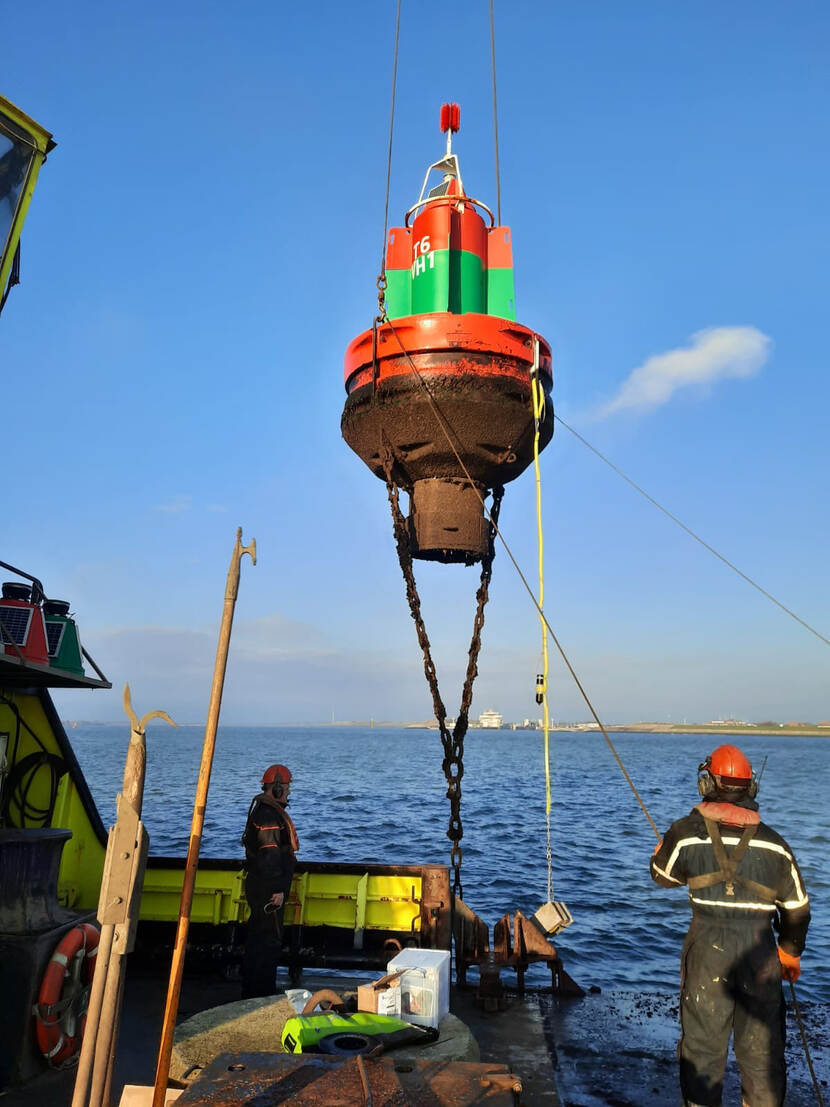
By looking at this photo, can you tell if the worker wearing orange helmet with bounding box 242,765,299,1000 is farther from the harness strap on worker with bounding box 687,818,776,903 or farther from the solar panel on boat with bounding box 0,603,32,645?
the harness strap on worker with bounding box 687,818,776,903

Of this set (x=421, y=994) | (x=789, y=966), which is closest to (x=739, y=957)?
(x=789, y=966)

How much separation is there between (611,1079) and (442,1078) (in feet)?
11.4

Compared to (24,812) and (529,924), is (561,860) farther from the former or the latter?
(24,812)

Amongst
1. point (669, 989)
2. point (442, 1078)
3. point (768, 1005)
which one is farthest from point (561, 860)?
point (442, 1078)

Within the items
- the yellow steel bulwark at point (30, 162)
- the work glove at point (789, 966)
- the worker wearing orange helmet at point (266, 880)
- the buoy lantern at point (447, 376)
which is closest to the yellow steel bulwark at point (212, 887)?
the worker wearing orange helmet at point (266, 880)

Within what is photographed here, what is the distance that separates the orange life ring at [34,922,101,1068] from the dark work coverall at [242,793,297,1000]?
1.46m

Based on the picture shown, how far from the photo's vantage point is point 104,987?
101 inches

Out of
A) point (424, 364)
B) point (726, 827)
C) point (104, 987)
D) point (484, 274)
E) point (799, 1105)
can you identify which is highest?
point (484, 274)

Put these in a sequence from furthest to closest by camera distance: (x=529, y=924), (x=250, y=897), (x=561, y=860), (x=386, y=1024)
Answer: (x=561, y=860), (x=529, y=924), (x=250, y=897), (x=386, y=1024)

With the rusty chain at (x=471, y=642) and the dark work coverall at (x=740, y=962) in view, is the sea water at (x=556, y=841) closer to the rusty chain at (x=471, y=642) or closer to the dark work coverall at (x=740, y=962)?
the rusty chain at (x=471, y=642)

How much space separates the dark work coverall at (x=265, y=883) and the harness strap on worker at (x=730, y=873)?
3946 mm

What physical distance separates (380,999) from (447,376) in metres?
5.11

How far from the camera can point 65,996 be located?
5.73m

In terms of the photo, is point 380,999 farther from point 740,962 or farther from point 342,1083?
point 740,962
